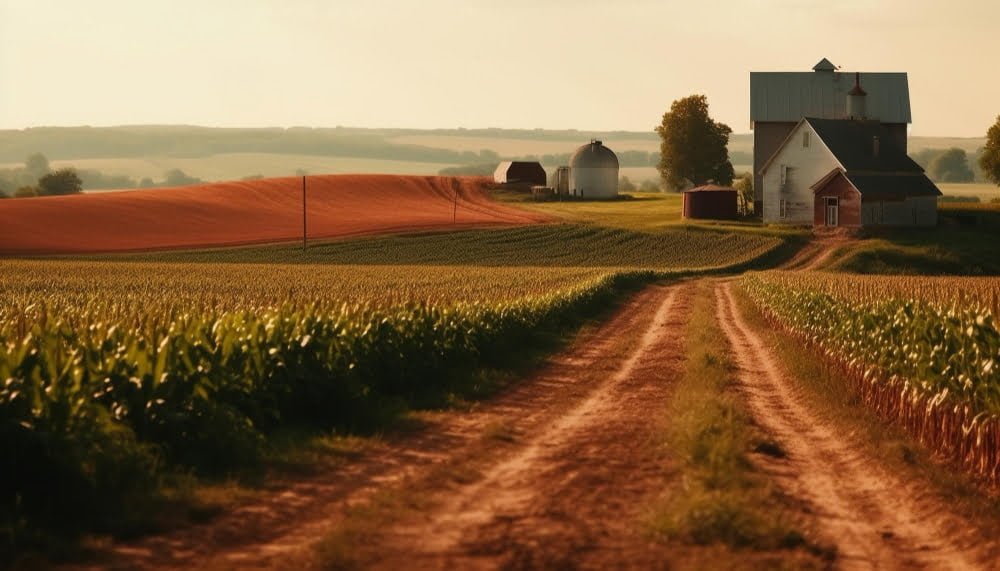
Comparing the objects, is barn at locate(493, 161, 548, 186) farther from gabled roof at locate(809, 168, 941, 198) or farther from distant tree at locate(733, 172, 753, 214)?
gabled roof at locate(809, 168, 941, 198)

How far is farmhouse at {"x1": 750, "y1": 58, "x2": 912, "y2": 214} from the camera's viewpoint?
99438mm

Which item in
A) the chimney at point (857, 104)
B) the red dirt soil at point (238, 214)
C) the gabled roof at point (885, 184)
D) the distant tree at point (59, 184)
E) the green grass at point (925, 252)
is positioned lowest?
the green grass at point (925, 252)

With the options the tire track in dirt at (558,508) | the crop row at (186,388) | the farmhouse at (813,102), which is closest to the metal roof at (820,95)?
the farmhouse at (813,102)

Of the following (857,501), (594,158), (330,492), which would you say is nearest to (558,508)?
(330,492)

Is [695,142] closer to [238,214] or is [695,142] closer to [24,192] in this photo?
[238,214]

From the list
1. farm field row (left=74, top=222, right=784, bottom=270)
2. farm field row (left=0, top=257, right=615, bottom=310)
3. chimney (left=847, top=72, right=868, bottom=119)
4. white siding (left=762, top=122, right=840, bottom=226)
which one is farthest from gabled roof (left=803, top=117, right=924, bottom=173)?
farm field row (left=0, top=257, right=615, bottom=310)

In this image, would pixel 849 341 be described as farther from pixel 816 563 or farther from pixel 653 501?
pixel 816 563

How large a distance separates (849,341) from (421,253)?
190 feet

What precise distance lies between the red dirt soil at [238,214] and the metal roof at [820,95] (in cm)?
1944

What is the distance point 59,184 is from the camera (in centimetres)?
16338

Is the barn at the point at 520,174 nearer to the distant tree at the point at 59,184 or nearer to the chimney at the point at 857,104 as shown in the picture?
the chimney at the point at 857,104

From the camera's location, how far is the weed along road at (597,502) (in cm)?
1003

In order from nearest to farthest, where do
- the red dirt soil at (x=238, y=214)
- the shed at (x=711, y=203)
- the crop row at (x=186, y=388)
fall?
the crop row at (x=186, y=388)
the red dirt soil at (x=238, y=214)
the shed at (x=711, y=203)

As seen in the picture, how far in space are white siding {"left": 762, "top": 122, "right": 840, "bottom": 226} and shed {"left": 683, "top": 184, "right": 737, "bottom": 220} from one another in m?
4.51
